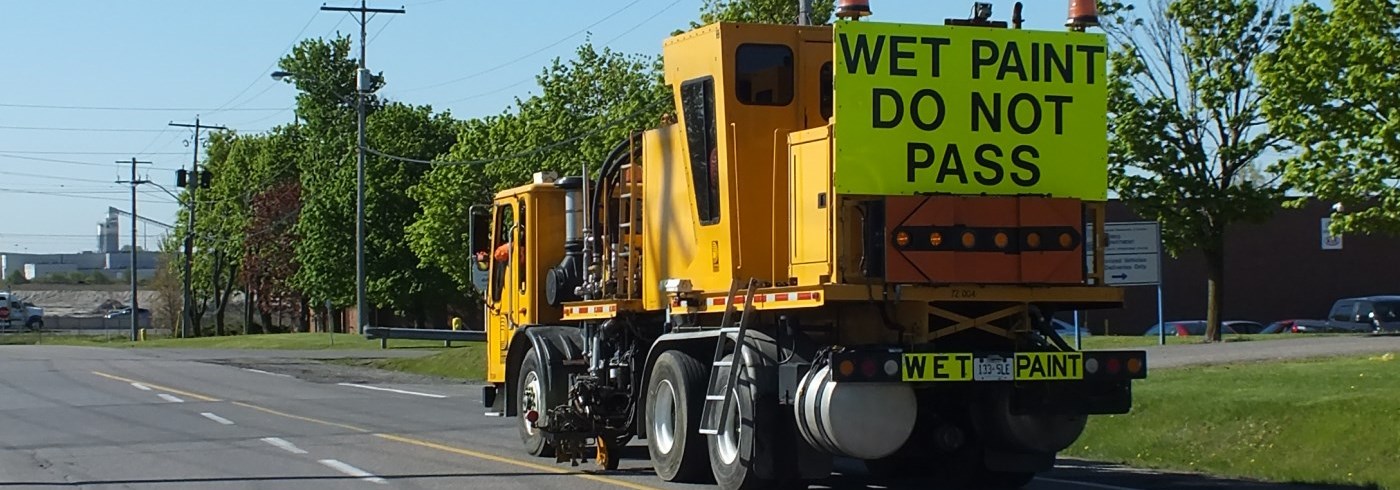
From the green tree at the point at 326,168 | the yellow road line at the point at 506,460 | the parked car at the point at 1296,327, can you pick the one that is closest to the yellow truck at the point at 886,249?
the yellow road line at the point at 506,460

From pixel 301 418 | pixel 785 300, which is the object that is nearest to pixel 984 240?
pixel 785 300

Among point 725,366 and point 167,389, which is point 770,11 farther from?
point 725,366

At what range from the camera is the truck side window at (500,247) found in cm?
1819

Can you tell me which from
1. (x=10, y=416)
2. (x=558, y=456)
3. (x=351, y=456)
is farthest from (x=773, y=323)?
(x=10, y=416)

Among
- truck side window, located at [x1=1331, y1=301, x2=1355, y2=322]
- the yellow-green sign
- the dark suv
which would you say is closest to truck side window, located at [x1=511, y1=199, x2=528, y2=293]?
the yellow-green sign

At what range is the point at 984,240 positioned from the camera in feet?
38.1

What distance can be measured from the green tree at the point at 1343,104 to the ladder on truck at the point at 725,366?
46.1 feet

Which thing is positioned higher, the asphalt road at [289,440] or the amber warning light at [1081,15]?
the amber warning light at [1081,15]

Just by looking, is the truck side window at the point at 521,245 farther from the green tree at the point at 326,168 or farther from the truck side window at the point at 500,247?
the green tree at the point at 326,168

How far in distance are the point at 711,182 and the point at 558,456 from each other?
3.59 meters

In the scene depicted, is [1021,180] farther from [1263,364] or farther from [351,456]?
[1263,364]

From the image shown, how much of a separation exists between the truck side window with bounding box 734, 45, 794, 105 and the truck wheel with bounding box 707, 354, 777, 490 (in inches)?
76.5

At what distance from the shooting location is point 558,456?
15.3 meters

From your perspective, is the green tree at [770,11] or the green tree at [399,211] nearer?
the green tree at [770,11]
